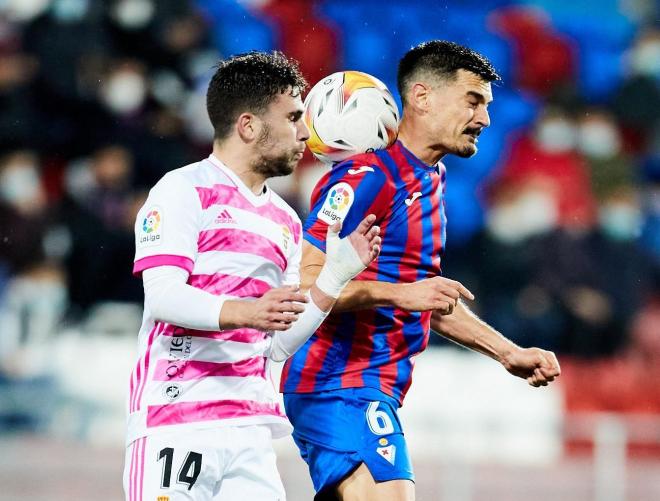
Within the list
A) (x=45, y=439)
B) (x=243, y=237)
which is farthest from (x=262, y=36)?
(x=243, y=237)

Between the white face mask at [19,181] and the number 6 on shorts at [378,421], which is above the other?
the white face mask at [19,181]

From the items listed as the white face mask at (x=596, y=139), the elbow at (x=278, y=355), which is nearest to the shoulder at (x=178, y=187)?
the elbow at (x=278, y=355)

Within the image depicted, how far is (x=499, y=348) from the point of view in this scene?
186 inches

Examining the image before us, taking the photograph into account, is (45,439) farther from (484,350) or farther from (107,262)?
(484,350)

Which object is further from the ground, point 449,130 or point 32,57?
point 32,57

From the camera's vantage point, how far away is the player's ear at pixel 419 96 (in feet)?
15.9

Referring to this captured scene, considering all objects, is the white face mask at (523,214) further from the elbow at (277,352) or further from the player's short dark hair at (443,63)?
the elbow at (277,352)

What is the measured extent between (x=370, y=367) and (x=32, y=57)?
7.65 meters

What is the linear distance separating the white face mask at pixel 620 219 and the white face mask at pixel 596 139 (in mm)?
856

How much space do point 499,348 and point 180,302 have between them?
1.53 metres

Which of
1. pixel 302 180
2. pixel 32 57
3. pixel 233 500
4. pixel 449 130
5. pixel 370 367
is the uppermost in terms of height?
pixel 32 57

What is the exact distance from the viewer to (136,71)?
11586 mm

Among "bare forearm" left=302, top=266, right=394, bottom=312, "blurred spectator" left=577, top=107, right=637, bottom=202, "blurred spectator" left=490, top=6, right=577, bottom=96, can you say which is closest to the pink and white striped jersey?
"bare forearm" left=302, top=266, right=394, bottom=312

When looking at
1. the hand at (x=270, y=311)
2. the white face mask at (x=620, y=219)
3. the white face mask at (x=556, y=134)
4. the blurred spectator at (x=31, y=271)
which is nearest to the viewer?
the hand at (x=270, y=311)
